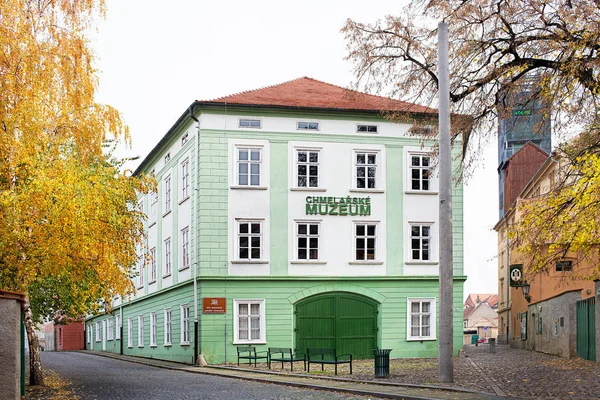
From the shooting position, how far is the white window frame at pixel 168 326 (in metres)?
43.7

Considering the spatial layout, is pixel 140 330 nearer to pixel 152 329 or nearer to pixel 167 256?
pixel 152 329

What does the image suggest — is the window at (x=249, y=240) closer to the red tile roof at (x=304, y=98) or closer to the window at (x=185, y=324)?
the window at (x=185, y=324)

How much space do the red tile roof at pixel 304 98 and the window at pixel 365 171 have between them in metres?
2.17

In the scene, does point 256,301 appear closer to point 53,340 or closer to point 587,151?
point 587,151

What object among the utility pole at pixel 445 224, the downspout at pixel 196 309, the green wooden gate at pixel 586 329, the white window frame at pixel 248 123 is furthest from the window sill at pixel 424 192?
the utility pole at pixel 445 224

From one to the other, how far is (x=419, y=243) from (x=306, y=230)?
209 inches

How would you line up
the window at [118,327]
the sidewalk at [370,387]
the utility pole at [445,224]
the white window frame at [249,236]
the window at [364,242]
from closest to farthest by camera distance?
1. the sidewalk at [370,387]
2. the utility pole at [445,224]
3. the white window frame at [249,236]
4. the window at [364,242]
5. the window at [118,327]

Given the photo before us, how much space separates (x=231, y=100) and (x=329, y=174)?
5401 millimetres

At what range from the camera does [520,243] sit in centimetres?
2136

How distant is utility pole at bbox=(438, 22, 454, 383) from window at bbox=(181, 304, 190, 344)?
21.8m

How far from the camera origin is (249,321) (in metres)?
37.8

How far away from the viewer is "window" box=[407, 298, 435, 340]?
130 feet

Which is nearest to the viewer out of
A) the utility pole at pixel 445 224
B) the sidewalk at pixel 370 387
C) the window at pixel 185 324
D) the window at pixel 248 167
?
the sidewalk at pixel 370 387

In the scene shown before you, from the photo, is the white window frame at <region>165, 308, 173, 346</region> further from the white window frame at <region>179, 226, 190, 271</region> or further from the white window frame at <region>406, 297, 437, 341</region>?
the white window frame at <region>406, 297, 437, 341</region>
